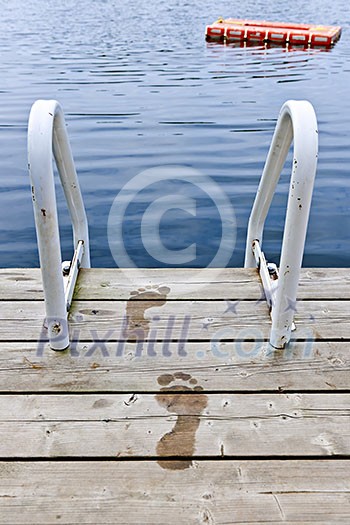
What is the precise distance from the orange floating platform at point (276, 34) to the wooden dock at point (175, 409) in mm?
15529

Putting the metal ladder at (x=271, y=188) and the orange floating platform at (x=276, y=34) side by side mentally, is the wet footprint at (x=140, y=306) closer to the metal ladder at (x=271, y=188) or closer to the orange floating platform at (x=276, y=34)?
the metal ladder at (x=271, y=188)

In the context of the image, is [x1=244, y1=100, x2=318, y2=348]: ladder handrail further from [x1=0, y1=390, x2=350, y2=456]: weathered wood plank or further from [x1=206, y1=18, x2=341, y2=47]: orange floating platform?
[x1=206, y1=18, x2=341, y2=47]: orange floating platform

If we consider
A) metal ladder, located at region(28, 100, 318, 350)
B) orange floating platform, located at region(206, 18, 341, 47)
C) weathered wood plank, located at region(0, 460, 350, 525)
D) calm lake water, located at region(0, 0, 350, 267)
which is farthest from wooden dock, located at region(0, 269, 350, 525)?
orange floating platform, located at region(206, 18, 341, 47)

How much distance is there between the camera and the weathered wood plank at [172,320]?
6.96 ft

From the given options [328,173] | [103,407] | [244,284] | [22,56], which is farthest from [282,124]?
[22,56]

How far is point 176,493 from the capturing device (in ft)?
4.70

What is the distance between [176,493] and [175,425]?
0.83 feet

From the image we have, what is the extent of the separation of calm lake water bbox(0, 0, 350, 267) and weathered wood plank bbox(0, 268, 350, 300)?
72.2 inches

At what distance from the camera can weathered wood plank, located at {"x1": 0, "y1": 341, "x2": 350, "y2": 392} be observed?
184 centimetres

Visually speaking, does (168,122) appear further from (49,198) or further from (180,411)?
(180,411)

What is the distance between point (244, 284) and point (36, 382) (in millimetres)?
1099

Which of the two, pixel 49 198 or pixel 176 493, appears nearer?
pixel 176 493

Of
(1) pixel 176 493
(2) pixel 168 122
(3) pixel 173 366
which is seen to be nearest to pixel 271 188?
(3) pixel 173 366

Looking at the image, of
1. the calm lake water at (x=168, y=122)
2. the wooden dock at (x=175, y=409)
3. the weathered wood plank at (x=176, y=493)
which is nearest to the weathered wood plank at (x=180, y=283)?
the wooden dock at (x=175, y=409)
